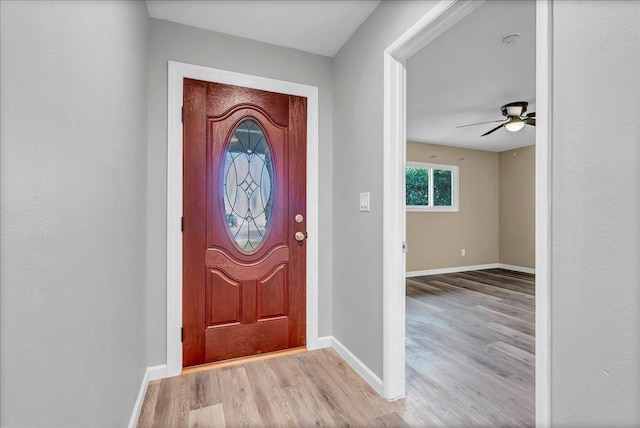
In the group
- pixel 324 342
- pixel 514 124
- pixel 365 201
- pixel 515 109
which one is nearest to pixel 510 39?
pixel 515 109

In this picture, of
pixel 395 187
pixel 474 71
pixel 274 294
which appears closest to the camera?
pixel 395 187

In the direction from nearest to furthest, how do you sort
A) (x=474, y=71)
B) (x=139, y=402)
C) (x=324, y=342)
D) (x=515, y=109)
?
(x=139, y=402)
(x=324, y=342)
(x=474, y=71)
(x=515, y=109)

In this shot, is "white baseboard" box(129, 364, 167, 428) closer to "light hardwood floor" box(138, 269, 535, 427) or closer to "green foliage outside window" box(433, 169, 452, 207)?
"light hardwood floor" box(138, 269, 535, 427)

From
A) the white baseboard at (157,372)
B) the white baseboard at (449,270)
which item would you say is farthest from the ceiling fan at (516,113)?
the white baseboard at (157,372)

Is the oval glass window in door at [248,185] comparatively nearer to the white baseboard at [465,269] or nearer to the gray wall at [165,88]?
the gray wall at [165,88]

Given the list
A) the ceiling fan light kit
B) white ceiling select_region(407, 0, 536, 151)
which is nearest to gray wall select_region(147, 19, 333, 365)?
white ceiling select_region(407, 0, 536, 151)

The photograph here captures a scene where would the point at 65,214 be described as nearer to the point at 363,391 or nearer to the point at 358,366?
the point at 363,391

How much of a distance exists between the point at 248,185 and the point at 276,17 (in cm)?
115

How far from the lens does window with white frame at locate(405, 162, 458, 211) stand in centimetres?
568

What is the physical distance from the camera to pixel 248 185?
2.32m

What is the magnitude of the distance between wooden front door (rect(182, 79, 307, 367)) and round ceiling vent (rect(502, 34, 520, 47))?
1.58 m

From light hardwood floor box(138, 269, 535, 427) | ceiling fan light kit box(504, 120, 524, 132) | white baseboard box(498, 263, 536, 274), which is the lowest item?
light hardwood floor box(138, 269, 535, 427)

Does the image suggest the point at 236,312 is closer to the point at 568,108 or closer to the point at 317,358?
the point at 317,358

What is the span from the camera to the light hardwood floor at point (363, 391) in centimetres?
163
